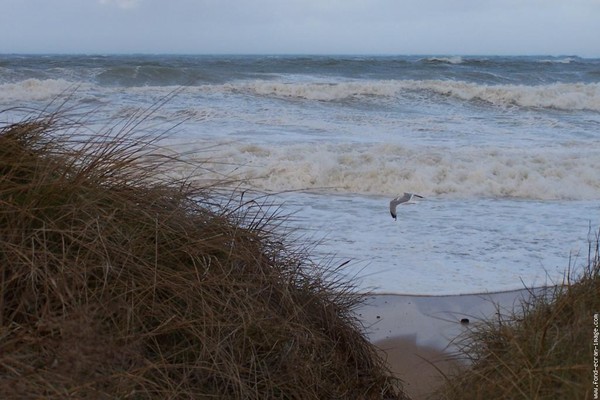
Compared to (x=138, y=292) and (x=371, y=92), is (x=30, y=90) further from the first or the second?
(x=138, y=292)

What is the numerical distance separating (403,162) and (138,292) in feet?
28.0

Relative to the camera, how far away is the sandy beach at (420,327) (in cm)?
395

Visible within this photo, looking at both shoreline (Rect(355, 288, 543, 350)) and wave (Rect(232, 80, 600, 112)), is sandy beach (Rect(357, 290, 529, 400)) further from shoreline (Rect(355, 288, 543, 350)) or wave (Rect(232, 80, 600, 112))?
wave (Rect(232, 80, 600, 112))

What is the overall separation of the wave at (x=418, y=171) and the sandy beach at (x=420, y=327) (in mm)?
3673

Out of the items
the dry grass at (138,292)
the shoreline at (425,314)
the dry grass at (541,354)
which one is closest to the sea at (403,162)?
the shoreline at (425,314)

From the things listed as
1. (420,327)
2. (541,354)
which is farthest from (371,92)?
(541,354)

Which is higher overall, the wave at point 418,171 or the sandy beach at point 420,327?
the wave at point 418,171

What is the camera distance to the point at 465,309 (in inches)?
204

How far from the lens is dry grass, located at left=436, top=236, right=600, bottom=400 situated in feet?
8.05

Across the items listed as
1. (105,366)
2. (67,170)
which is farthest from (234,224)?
(105,366)

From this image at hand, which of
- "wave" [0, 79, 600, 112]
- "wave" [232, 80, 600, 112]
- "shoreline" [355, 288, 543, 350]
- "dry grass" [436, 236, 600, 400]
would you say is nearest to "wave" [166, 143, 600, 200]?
"shoreline" [355, 288, 543, 350]

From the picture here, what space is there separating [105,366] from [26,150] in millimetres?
993

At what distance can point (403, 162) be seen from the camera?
35.0 feet

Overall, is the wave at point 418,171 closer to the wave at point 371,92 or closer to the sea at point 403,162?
the sea at point 403,162
